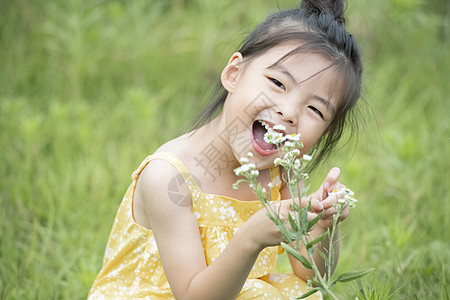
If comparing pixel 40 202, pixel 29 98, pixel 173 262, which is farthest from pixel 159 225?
pixel 29 98

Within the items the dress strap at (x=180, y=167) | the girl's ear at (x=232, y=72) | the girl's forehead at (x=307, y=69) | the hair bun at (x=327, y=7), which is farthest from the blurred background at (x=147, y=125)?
the dress strap at (x=180, y=167)

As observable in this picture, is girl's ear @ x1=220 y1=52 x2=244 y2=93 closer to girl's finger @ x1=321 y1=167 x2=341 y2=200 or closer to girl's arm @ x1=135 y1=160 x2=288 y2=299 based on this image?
girl's arm @ x1=135 y1=160 x2=288 y2=299

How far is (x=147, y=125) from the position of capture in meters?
2.84

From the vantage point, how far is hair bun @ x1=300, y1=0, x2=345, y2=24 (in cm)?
168

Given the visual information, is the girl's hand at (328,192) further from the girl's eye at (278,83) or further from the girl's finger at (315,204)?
the girl's eye at (278,83)

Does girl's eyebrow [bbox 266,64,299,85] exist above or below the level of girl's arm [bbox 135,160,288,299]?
above

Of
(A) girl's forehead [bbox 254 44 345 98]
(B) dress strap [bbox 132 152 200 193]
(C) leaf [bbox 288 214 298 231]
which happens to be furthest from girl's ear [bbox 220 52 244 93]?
(C) leaf [bbox 288 214 298 231]

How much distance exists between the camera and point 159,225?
5.01 feet

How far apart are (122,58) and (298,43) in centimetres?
197

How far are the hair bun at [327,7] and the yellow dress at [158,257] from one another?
46 centimetres

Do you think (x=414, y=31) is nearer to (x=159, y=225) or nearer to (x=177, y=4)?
(x=177, y=4)

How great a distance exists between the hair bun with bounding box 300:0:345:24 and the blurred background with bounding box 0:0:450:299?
0.14m

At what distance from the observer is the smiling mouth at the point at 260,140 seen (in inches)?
57.7

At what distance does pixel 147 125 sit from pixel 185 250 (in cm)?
142
